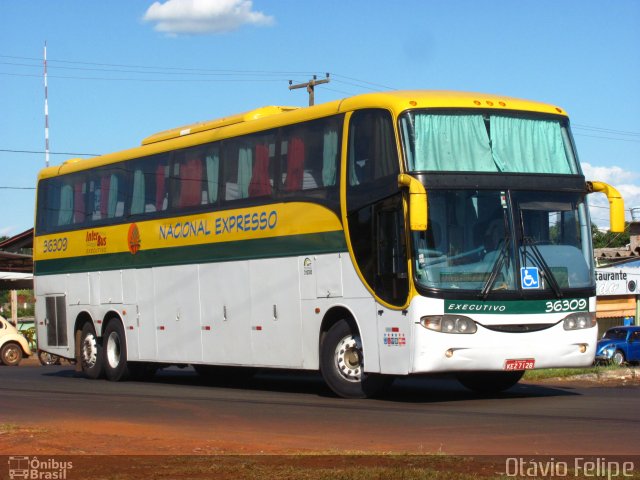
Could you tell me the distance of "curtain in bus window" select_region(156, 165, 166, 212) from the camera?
2170 centimetres

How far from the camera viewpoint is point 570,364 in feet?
53.1

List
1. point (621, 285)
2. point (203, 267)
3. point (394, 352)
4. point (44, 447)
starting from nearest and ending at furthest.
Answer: point (44, 447), point (394, 352), point (203, 267), point (621, 285)

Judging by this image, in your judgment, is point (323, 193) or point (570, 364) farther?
point (323, 193)

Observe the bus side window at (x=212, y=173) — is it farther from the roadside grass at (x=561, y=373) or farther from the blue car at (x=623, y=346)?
the blue car at (x=623, y=346)

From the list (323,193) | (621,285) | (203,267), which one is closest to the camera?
(323,193)

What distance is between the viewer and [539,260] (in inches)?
628

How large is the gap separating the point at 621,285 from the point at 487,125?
29133mm

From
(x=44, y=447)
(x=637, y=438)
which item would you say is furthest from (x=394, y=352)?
(x=44, y=447)

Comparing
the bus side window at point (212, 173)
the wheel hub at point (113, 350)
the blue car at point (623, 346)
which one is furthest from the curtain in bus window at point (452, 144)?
the blue car at point (623, 346)

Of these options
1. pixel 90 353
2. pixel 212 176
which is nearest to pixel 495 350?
pixel 212 176

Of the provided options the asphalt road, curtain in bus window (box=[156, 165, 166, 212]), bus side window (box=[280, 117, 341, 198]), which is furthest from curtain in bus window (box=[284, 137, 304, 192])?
curtain in bus window (box=[156, 165, 166, 212])

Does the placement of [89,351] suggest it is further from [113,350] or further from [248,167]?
[248,167]

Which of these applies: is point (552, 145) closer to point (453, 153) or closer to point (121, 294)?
point (453, 153)

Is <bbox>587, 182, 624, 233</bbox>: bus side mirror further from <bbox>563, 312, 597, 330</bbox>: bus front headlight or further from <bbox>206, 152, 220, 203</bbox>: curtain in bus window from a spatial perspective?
<bbox>206, 152, 220, 203</bbox>: curtain in bus window
